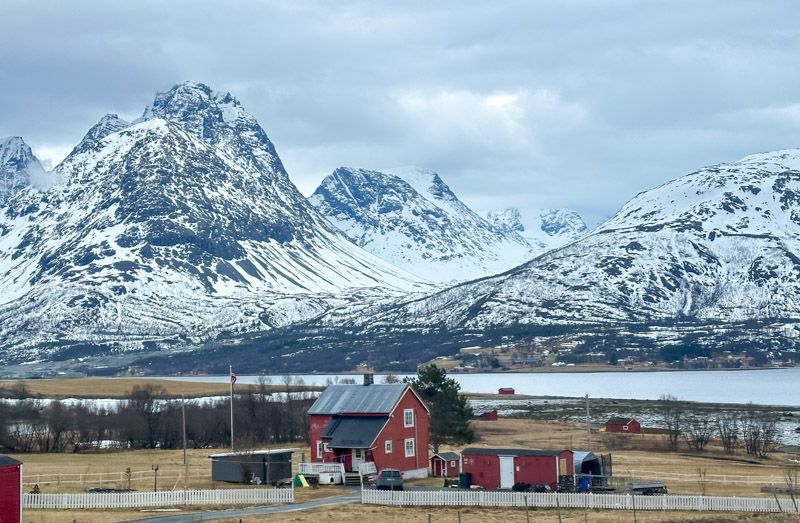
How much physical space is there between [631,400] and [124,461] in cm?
11315

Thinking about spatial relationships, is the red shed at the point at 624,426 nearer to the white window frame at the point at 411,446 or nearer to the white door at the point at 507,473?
the white window frame at the point at 411,446

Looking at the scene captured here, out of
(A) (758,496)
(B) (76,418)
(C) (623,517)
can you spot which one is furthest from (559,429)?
(C) (623,517)

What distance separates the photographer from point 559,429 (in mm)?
137250

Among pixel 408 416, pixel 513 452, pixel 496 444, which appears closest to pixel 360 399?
pixel 408 416

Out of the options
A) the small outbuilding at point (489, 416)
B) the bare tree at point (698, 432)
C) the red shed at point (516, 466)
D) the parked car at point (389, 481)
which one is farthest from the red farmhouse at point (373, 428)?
the small outbuilding at point (489, 416)

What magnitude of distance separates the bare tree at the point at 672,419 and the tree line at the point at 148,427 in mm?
36826

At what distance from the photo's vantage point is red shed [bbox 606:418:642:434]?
13550 centimetres

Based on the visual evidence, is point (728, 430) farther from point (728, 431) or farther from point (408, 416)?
point (408, 416)

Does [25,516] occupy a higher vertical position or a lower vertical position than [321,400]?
lower

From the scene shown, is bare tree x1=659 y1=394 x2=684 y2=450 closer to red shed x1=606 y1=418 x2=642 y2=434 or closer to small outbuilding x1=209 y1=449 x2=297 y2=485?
red shed x1=606 y1=418 x2=642 y2=434

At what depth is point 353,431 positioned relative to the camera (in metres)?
83.7

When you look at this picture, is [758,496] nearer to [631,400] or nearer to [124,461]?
[124,461]

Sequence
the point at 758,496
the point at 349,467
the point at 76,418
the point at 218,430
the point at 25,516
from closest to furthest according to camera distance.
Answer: the point at 25,516
the point at 758,496
the point at 349,467
the point at 218,430
the point at 76,418

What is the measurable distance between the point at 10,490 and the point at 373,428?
31281 millimetres
